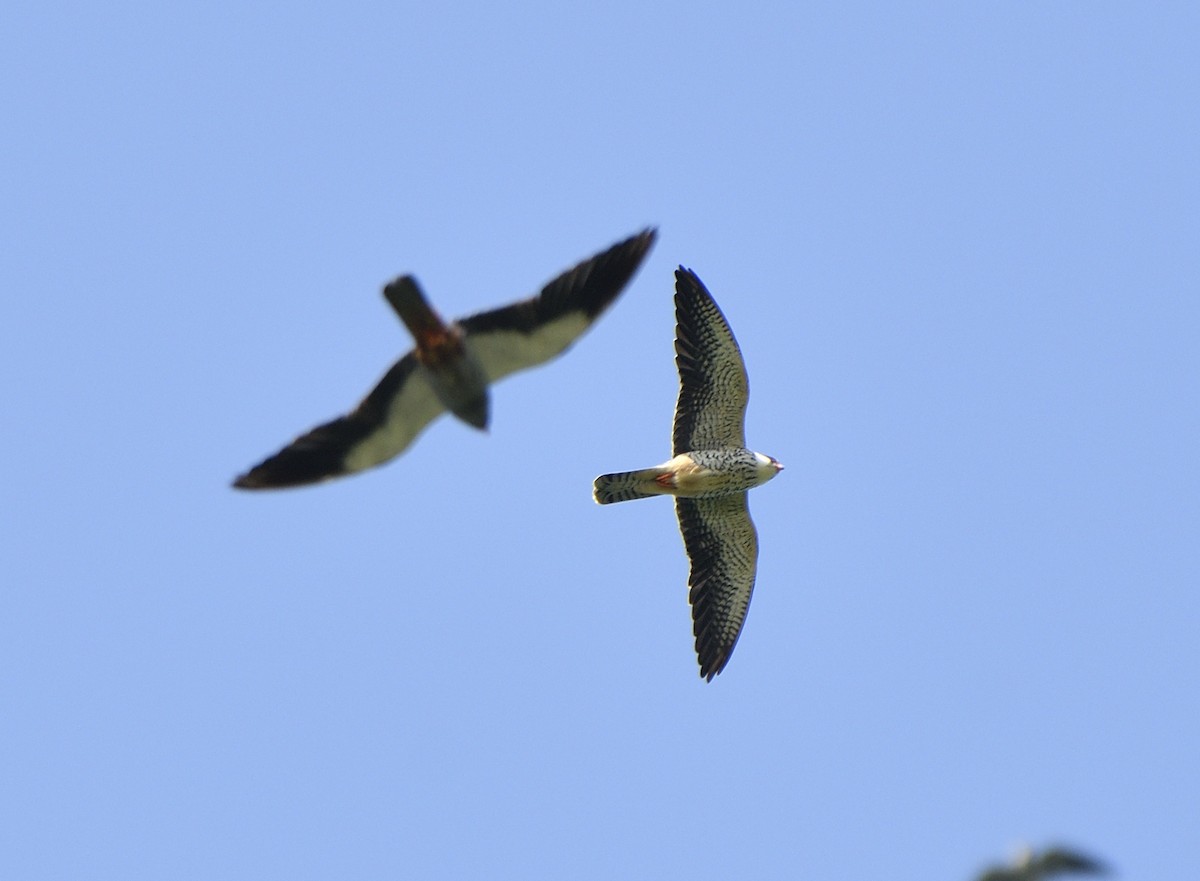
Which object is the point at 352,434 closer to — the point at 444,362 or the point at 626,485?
the point at 444,362

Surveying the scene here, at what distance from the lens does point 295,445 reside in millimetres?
13562

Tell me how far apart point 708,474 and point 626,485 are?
831mm

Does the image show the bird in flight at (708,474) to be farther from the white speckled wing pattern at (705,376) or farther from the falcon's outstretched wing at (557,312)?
the falcon's outstretched wing at (557,312)

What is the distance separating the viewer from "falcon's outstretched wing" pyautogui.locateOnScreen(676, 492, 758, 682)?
17.4m

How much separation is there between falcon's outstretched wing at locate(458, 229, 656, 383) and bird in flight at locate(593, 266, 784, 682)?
3881 millimetres

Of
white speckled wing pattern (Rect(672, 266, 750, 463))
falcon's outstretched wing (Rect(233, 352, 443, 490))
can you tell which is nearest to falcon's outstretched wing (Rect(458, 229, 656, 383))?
falcon's outstretched wing (Rect(233, 352, 443, 490))

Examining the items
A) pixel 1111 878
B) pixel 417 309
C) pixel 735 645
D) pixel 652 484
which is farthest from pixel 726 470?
pixel 1111 878

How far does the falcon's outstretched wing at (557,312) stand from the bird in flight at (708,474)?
388cm

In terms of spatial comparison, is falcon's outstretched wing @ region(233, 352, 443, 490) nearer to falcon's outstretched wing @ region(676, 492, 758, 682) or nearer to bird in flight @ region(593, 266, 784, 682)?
bird in flight @ region(593, 266, 784, 682)

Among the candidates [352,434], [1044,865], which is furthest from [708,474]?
[1044,865]

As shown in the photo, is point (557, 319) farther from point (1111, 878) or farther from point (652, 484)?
point (1111, 878)

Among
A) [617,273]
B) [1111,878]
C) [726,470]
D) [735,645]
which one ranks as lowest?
[1111,878]

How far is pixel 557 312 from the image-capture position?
12695 mm

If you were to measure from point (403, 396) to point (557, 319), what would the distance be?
162 centimetres
